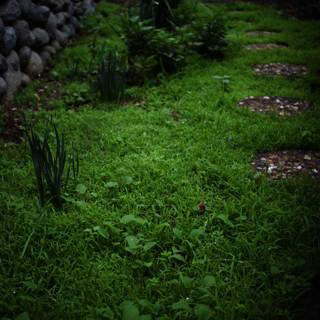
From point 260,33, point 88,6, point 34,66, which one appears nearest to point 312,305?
point 34,66

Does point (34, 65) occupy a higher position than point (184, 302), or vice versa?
point (34, 65)

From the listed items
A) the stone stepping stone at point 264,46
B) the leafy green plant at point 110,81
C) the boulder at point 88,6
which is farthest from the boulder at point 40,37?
the stone stepping stone at point 264,46

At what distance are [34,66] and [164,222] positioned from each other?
2.94 metres

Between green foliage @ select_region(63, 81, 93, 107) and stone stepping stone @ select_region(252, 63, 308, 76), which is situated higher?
stone stepping stone @ select_region(252, 63, 308, 76)

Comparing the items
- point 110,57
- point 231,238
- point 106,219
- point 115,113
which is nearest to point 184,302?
point 231,238

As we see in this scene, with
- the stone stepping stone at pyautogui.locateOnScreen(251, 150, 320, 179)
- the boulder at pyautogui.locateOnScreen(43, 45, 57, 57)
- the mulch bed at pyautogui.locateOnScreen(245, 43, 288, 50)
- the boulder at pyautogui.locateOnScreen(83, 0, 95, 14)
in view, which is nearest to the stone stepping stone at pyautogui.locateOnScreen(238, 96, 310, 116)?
the stone stepping stone at pyautogui.locateOnScreen(251, 150, 320, 179)

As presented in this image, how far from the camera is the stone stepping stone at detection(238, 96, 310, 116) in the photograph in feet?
11.8

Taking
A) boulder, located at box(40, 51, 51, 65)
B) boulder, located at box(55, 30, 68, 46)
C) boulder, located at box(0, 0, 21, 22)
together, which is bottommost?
boulder, located at box(40, 51, 51, 65)

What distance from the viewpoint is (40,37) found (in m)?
4.53

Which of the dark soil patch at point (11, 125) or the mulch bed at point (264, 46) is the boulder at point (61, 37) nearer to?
the dark soil patch at point (11, 125)

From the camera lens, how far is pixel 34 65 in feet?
14.4

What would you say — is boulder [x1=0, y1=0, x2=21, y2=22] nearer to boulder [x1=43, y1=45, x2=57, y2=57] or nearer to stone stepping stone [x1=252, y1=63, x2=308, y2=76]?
boulder [x1=43, y1=45, x2=57, y2=57]

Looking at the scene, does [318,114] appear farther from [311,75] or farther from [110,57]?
[110,57]

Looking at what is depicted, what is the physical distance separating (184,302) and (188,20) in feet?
14.9
